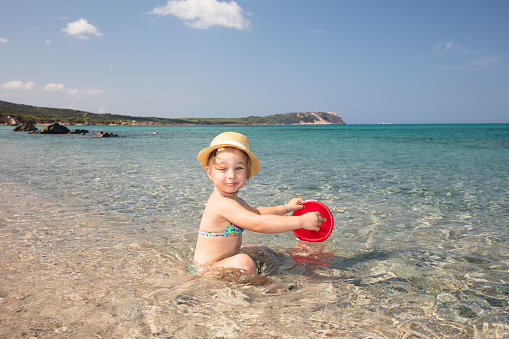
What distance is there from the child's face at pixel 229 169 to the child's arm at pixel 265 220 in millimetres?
154

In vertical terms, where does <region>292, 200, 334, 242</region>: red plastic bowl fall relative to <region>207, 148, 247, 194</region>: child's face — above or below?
below

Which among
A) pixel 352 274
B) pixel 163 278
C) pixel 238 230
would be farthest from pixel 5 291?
pixel 352 274

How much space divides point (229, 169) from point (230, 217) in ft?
1.53

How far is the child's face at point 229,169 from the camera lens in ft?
10.7

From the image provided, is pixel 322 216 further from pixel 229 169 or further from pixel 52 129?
pixel 52 129

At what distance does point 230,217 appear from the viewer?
10.9 ft

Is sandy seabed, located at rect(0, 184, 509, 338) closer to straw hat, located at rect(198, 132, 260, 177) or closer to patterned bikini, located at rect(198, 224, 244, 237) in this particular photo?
patterned bikini, located at rect(198, 224, 244, 237)

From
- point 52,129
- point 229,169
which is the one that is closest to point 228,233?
point 229,169

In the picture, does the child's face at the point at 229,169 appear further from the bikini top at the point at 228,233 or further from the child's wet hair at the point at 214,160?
the bikini top at the point at 228,233

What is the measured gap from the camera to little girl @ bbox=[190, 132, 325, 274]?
3182mm

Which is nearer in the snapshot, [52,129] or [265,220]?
[265,220]

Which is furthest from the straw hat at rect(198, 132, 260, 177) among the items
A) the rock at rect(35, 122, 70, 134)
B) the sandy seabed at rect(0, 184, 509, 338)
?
the rock at rect(35, 122, 70, 134)

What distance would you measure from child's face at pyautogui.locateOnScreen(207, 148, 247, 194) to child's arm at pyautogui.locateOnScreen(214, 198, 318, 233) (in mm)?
154

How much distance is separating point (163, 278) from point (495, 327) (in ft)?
9.11
